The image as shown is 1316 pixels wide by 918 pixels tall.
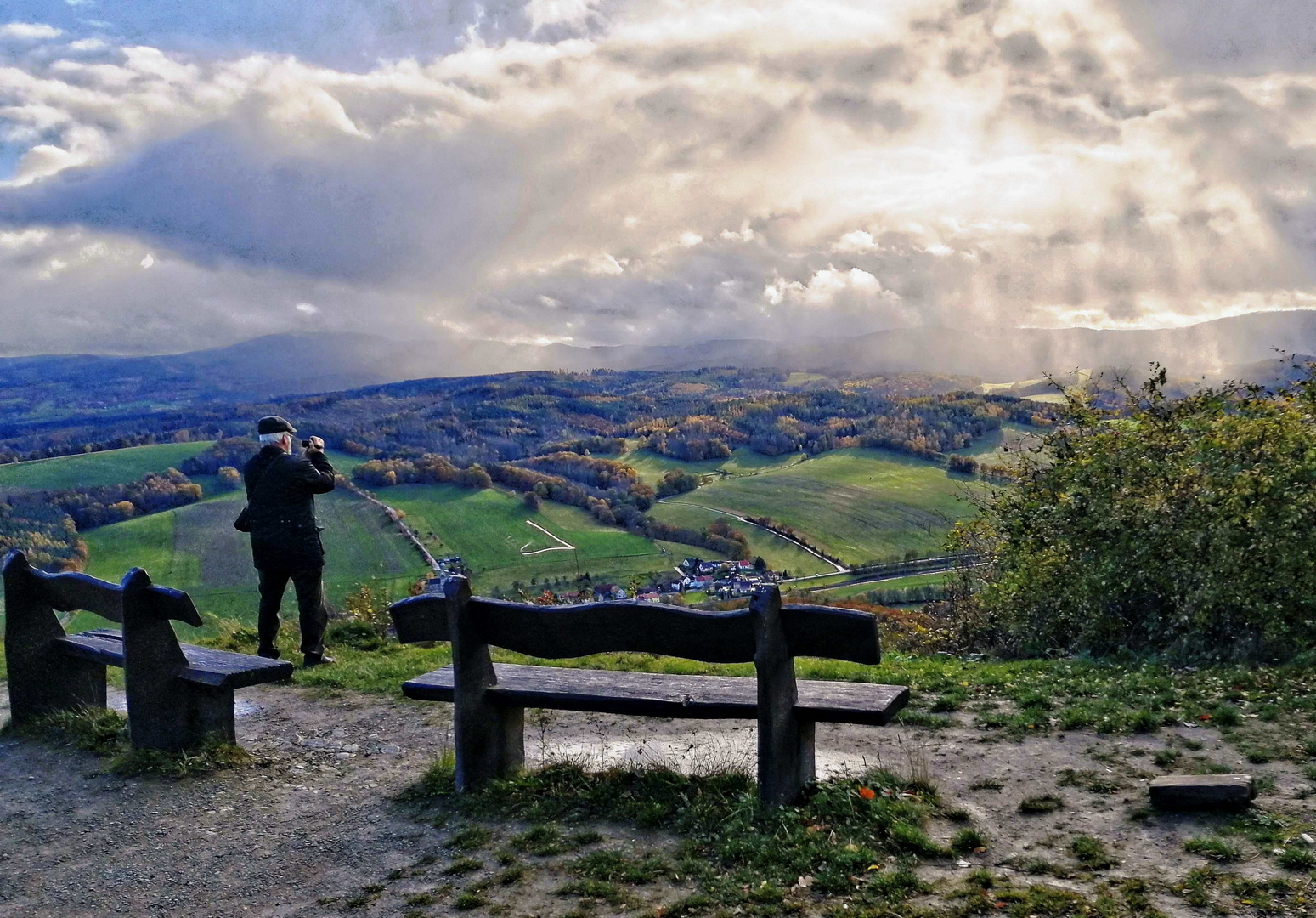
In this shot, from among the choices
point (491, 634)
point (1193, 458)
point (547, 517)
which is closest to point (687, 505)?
point (547, 517)

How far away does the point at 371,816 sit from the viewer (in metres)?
5.68

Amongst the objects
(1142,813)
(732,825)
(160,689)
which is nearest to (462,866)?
(732,825)

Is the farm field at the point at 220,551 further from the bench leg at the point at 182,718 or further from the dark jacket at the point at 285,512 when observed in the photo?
the bench leg at the point at 182,718

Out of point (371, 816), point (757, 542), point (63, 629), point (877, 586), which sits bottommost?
point (757, 542)

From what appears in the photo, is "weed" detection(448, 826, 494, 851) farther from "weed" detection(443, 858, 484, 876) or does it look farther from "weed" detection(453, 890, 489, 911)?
"weed" detection(453, 890, 489, 911)

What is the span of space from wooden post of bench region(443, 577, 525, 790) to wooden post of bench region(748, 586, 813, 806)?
5.32 feet

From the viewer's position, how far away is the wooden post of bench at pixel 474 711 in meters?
5.65

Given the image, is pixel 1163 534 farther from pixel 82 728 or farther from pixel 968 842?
pixel 82 728

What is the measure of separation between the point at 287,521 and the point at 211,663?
3.03 m

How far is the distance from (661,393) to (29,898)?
141m

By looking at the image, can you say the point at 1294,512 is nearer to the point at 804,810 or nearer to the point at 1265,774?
the point at 1265,774

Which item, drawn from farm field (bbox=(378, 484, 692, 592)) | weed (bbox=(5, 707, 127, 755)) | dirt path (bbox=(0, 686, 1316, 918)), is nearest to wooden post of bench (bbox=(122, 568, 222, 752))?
dirt path (bbox=(0, 686, 1316, 918))

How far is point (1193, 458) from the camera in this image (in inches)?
399

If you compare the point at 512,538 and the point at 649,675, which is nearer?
the point at 649,675
